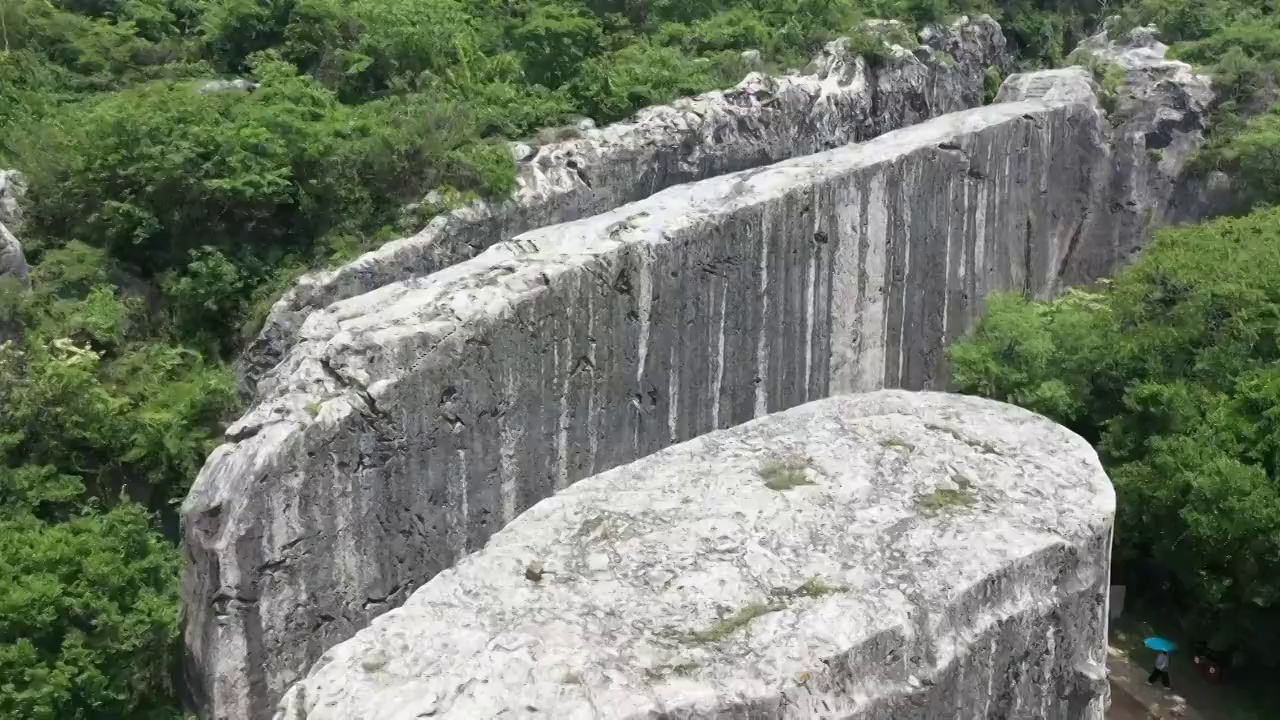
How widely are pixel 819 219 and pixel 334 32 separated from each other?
617 centimetres

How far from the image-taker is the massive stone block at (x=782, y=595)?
5668mm

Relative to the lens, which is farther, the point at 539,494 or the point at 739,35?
the point at 739,35

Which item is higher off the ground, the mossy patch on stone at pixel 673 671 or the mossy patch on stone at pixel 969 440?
the mossy patch on stone at pixel 969 440

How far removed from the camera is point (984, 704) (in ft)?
21.4

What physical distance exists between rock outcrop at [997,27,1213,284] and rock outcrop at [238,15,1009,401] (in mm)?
1768

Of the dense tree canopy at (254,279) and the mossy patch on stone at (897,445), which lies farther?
the dense tree canopy at (254,279)

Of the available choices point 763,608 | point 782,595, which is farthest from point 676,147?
point 763,608

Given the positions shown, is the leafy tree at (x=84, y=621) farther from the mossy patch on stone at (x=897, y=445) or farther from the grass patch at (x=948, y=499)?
the grass patch at (x=948, y=499)

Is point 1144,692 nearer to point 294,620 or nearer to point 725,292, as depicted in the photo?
point 725,292

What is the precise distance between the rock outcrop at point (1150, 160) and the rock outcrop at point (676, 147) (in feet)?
5.80

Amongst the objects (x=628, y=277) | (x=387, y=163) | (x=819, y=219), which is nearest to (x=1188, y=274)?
(x=819, y=219)

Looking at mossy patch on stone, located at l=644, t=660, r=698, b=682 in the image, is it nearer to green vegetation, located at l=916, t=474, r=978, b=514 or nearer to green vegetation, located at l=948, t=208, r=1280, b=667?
green vegetation, located at l=916, t=474, r=978, b=514

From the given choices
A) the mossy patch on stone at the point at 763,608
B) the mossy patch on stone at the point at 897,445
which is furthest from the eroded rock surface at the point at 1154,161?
the mossy patch on stone at the point at 763,608

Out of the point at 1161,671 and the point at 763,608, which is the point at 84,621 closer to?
the point at 763,608
